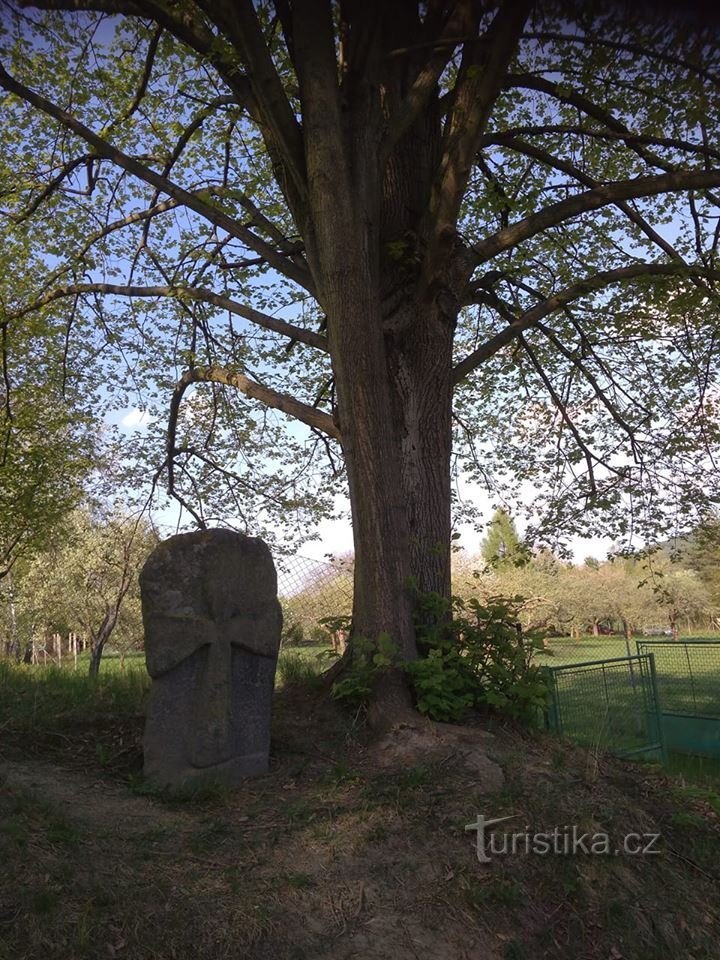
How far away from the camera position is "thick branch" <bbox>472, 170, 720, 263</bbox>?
275 inches

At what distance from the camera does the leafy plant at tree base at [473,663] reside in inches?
234

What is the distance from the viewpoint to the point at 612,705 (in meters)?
10.2

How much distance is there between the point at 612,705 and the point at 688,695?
10.0 ft

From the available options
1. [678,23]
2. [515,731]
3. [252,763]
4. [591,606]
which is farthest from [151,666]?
[591,606]

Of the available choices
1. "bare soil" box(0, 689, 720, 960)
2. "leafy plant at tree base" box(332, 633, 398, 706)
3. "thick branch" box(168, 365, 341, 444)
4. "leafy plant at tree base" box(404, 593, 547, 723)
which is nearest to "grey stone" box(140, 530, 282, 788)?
"bare soil" box(0, 689, 720, 960)

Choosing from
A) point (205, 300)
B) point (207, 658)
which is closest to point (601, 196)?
point (205, 300)

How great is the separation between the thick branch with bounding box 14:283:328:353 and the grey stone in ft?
9.02

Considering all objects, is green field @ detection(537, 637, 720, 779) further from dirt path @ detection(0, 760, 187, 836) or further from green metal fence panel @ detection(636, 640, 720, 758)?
dirt path @ detection(0, 760, 187, 836)

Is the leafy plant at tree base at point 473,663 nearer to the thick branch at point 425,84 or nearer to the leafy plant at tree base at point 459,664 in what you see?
the leafy plant at tree base at point 459,664

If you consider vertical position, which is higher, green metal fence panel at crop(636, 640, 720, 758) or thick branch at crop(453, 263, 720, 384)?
thick branch at crop(453, 263, 720, 384)

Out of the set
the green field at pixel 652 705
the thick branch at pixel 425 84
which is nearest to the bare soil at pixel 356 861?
the green field at pixel 652 705

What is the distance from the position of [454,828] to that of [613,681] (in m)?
6.52

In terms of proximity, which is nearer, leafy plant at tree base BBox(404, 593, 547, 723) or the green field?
leafy plant at tree base BBox(404, 593, 547, 723)

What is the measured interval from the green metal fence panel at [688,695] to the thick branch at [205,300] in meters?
7.72
